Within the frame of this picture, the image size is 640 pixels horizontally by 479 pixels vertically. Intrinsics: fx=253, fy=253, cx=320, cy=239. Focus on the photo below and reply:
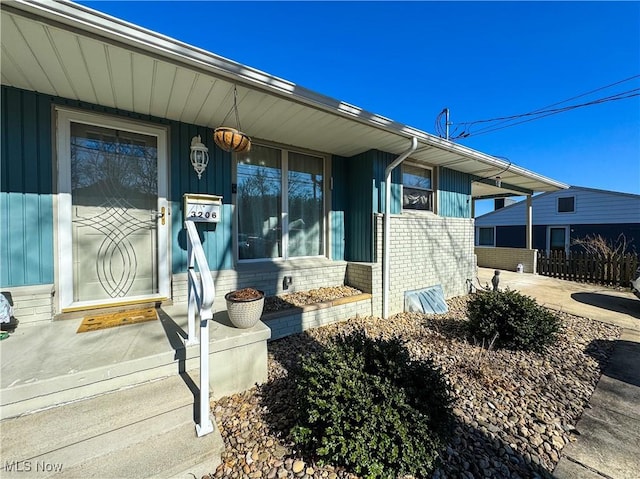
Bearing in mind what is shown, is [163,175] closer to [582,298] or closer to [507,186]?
[582,298]

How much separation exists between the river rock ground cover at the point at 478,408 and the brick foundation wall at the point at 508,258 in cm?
598

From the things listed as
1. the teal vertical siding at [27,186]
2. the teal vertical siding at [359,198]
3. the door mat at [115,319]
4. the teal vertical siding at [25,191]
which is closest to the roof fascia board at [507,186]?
the teal vertical siding at [359,198]

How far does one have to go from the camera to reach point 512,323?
311 cm

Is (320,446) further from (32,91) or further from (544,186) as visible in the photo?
(544,186)

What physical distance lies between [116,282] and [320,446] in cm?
290

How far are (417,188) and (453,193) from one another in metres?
1.21

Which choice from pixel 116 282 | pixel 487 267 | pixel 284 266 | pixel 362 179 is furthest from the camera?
pixel 487 267

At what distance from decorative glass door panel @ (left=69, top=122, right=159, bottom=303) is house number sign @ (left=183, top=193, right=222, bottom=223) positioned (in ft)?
1.38

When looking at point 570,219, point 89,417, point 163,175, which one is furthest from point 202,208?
point 570,219

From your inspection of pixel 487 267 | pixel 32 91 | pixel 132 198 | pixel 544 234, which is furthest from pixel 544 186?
pixel 32 91

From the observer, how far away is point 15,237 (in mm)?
2510

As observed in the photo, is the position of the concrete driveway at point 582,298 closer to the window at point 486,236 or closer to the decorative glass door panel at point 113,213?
the decorative glass door panel at point 113,213

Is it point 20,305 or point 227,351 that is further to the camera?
point 20,305

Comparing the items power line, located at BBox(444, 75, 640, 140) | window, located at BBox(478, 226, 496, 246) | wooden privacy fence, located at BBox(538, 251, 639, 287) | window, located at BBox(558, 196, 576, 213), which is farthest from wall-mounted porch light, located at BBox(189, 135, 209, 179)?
window, located at BBox(478, 226, 496, 246)
